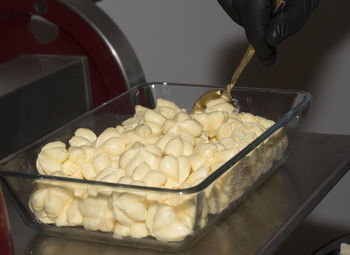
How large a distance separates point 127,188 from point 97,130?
0.25 meters

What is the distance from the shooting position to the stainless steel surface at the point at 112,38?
1.09 meters

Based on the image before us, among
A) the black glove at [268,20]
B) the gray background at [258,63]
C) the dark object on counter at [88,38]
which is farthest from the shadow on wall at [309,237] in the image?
the black glove at [268,20]

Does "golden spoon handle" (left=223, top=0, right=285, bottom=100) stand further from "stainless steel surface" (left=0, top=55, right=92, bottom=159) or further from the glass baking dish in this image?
"stainless steel surface" (left=0, top=55, right=92, bottom=159)

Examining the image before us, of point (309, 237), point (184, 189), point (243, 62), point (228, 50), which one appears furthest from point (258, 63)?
point (184, 189)

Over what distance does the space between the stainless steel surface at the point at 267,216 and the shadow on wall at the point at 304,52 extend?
730 millimetres

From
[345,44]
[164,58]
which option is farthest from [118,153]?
[164,58]

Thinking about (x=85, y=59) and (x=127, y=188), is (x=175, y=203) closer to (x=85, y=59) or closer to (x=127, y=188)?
(x=127, y=188)

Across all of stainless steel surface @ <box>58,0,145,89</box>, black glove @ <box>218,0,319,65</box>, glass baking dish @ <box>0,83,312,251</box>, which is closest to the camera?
glass baking dish @ <box>0,83,312,251</box>

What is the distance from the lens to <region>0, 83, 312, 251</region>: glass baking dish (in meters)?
0.56

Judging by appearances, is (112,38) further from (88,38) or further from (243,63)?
(243,63)

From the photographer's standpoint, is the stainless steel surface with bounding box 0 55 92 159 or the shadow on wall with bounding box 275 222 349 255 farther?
the shadow on wall with bounding box 275 222 349 255

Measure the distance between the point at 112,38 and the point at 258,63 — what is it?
1.81 feet

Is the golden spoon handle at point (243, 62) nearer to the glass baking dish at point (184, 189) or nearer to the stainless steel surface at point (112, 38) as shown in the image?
the glass baking dish at point (184, 189)

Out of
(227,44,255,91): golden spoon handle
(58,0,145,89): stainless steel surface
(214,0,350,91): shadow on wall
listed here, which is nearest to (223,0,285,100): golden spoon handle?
(227,44,255,91): golden spoon handle
